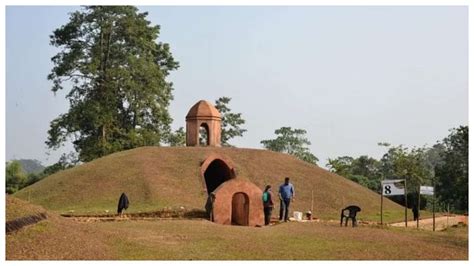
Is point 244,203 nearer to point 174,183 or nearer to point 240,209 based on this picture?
point 240,209

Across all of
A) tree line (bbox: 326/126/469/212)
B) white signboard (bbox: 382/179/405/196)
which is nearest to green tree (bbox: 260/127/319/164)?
tree line (bbox: 326/126/469/212)

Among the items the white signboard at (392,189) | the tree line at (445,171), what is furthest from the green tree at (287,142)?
the white signboard at (392,189)

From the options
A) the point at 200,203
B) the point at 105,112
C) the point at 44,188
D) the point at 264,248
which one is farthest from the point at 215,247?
the point at 105,112

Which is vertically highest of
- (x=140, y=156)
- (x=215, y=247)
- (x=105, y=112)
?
(x=105, y=112)

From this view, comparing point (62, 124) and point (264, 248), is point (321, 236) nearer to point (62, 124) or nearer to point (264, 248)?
point (264, 248)

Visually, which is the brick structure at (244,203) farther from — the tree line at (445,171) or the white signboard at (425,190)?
the tree line at (445,171)

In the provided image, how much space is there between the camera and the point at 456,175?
55.4m

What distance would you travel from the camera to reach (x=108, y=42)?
163ft

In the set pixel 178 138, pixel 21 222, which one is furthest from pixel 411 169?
pixel 21 222

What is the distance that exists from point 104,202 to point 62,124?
63.7 feet

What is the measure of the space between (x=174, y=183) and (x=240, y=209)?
8.68m

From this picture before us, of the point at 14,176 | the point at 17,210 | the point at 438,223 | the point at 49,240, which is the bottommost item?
the point at 438,223

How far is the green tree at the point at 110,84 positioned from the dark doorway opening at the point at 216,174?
1056 centimetres

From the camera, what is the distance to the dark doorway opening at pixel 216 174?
125 ft
